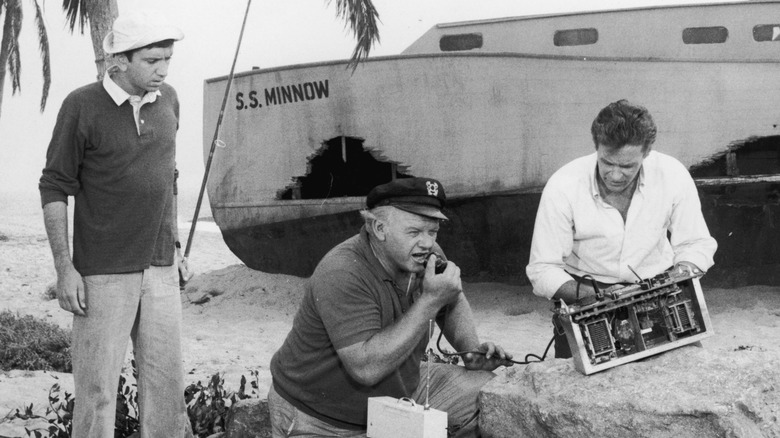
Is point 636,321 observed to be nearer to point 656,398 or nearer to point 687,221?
point 656,398

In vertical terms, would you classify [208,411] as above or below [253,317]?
above

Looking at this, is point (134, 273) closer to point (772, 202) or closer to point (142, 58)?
point (142, 58)

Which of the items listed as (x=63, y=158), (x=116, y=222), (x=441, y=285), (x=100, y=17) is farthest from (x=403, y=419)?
(x=100, y=17)

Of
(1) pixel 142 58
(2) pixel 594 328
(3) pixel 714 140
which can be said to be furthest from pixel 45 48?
(2) pixel 594 328

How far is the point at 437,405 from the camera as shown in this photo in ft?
11.2

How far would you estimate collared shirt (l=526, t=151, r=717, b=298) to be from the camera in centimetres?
350

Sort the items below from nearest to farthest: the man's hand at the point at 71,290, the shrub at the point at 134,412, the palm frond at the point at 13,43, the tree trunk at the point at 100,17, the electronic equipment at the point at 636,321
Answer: the electronic equipment at the point at 636,321 < the man's hand at the point at 71,290 < the shrub at the point at 134,412 < the tree trunk at the point at 100,17 < the palm frond at the point at 13,43

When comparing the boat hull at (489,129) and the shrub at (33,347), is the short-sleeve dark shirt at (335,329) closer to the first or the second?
the shrub at (33,347)

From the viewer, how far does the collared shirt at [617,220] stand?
3.50m

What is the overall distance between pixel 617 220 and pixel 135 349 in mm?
2057

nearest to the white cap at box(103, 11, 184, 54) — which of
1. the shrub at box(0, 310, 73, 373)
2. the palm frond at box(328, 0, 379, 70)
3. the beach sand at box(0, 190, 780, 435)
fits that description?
the beach sand at box(0, 190, 780, 435)

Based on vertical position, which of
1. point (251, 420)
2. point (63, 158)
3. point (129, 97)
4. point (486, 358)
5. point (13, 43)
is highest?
point (13, 43)

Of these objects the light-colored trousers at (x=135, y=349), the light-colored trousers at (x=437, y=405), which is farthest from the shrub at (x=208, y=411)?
the light-colored trousers at (x=437, y=405)

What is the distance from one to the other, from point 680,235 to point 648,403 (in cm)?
95
